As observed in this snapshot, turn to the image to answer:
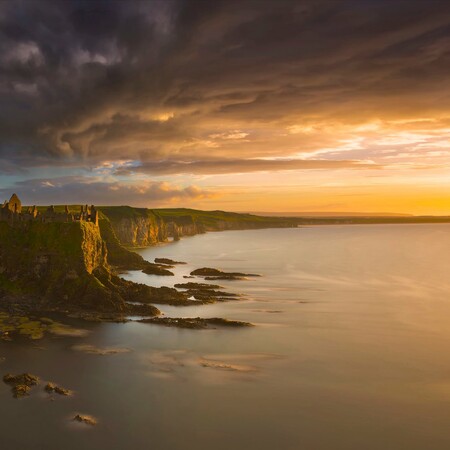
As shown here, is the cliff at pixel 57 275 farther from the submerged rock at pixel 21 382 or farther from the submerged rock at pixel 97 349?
the submerged rock at pixel 21 382

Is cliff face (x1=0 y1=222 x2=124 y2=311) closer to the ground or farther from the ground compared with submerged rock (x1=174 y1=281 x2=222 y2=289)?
farther from the ground

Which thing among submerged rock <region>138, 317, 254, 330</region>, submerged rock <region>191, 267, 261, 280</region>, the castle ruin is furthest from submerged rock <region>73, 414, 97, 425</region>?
submerged rock <region>191, 267, 261, 280</region>

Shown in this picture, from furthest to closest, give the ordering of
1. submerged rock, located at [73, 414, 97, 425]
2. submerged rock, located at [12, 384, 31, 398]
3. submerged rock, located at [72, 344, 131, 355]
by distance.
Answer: submerged rock, located at [72, 344, 131, 355] → submerged rock, located at [12, 384, 31, 398] → submerged rock, located at [73, 414, 97, 425]

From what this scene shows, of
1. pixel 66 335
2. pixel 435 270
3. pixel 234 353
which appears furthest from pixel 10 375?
pixel 435 270

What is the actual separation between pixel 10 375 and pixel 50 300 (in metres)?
30.4

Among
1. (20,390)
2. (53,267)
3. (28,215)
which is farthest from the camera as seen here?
(28,215)

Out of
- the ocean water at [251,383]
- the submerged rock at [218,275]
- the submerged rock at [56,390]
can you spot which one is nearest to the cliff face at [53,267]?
the ocean water at [251,383]

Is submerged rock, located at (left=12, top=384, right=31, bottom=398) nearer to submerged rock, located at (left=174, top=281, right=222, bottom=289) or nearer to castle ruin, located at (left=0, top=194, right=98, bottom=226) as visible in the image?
castle ruin, located at (left=0, top=194, right=98, bottom=226)

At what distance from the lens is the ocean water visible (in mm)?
33844

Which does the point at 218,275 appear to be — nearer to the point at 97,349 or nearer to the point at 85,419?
the point at 97,349

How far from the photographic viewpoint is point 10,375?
4281 cm

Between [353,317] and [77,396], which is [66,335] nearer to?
[77,396]

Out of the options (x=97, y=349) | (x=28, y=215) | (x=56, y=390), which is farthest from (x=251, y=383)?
(x=28, y=215)

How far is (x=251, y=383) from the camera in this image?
144ft
